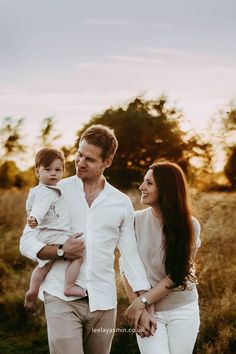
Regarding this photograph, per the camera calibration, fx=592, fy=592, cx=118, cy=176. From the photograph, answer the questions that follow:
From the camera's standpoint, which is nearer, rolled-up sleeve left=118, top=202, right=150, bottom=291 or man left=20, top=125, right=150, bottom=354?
man left=20, top=125, right=150, bottom=354

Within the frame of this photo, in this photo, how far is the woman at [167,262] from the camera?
12.1ft

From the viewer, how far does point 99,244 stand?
3668mm

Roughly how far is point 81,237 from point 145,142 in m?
12.2

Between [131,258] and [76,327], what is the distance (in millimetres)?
549

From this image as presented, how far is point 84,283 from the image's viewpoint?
11.9 ft

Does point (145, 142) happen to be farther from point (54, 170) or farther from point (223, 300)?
point (54, 170)

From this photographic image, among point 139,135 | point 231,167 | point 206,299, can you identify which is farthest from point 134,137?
point 206,299

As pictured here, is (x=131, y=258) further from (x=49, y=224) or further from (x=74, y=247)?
(x=49, y=224)

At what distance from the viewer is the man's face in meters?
3.67

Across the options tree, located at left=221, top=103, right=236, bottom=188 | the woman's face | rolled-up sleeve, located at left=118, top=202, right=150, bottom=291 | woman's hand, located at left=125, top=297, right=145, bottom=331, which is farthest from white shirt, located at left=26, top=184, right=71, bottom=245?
tree, located at left=221, top=103, right=236, bottom=188

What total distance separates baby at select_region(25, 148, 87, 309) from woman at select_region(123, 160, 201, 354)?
459mm

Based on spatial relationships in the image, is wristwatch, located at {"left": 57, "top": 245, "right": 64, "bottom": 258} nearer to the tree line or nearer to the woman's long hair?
the woman's long hair

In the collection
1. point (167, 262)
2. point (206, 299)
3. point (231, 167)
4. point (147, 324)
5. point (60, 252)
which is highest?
point (231, 167)

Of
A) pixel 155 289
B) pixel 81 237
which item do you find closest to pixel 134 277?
pixel 155 289
